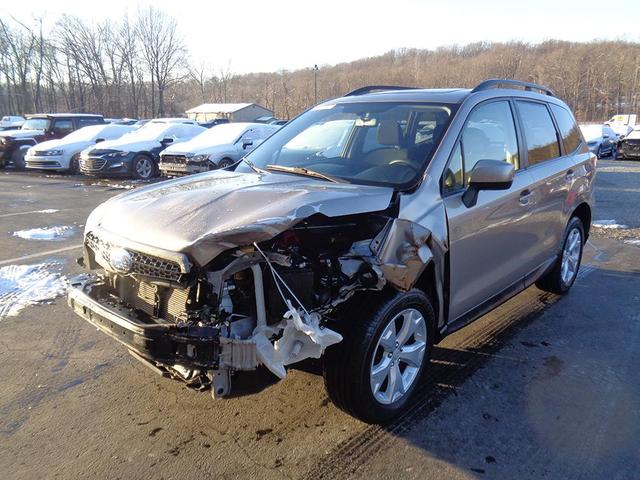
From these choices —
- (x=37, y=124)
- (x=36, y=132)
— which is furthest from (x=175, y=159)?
(x=37, y=124)

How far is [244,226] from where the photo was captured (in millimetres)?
2445

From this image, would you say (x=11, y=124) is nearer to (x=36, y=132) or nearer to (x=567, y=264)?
(x=36, y=132)

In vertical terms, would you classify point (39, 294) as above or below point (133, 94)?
below

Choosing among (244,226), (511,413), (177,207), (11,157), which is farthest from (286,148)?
(11,157)

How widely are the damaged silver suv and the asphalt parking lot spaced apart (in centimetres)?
30

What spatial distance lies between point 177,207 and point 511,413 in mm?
2349

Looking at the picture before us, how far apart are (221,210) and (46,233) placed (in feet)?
20.5

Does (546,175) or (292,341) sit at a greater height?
(546,175)

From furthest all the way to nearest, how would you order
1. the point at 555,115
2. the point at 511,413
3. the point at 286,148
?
the point at 555,115 < the point at 286,148 < the point at 511,413

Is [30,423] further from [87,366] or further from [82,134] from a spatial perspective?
[82,134]

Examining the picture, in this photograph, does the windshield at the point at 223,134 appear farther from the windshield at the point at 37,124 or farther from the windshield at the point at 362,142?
the windshield at the point at 362,142

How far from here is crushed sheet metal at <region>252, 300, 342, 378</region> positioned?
2398mm

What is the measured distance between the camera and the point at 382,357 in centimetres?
294

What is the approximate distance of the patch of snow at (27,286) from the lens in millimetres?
4801
